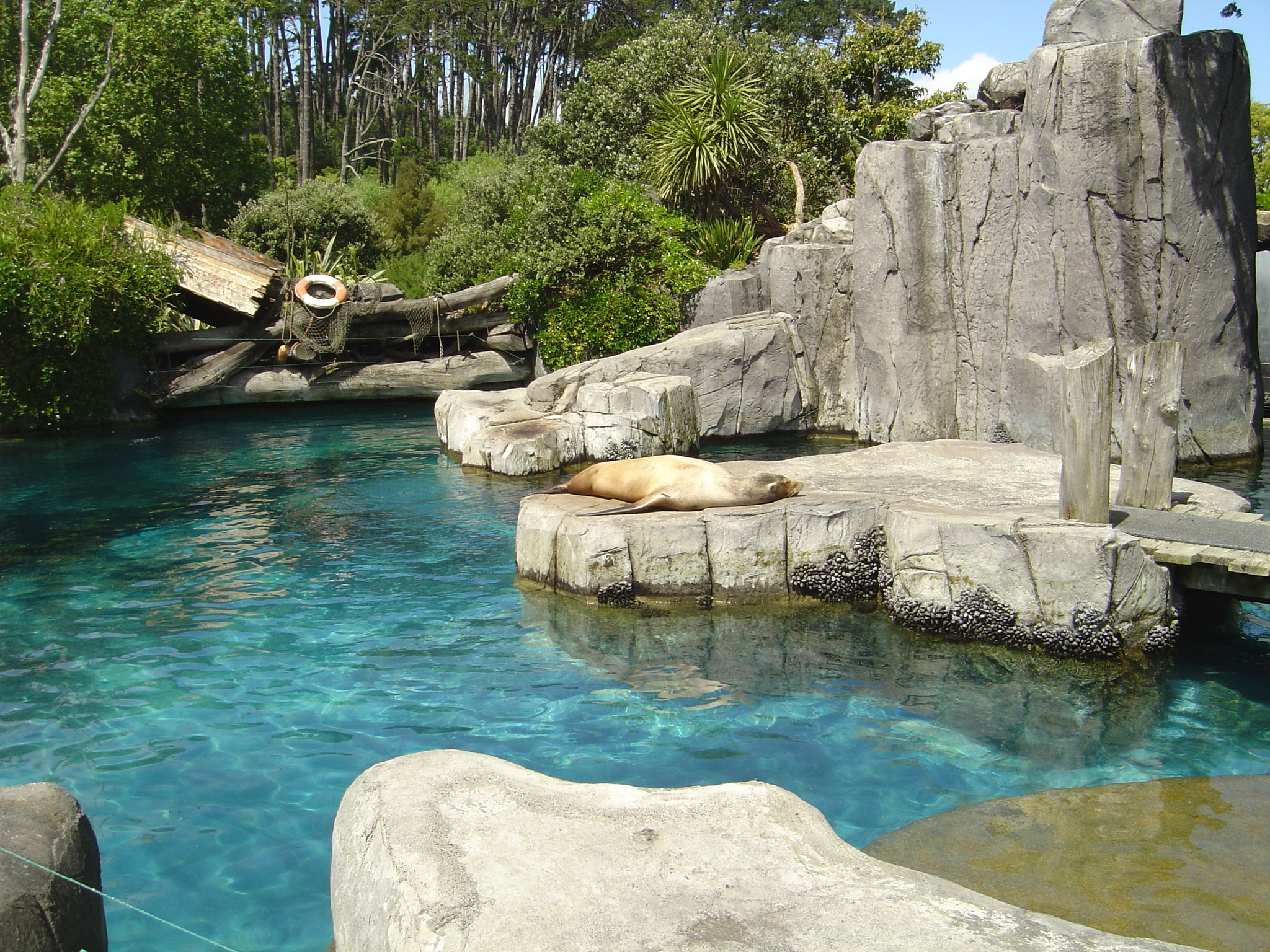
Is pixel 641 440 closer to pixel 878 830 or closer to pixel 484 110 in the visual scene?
pixel 878 830

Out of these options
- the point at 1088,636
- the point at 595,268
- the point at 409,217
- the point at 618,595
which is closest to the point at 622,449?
the point at 618,595

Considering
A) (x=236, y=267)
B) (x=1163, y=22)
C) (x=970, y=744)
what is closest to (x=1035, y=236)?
(x=1163, y=22)

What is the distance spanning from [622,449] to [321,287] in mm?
7893

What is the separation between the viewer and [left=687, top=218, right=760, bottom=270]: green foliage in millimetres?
17328

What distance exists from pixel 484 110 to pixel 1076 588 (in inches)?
1640

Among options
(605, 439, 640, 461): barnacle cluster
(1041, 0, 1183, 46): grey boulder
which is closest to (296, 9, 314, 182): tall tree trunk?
(605, 439, 640, 461): barnacle cluster

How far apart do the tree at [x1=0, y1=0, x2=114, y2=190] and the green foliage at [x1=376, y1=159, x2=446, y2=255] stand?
22.6 feet

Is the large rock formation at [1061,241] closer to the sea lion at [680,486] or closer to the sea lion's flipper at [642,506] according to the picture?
the sea lion at [680,486]

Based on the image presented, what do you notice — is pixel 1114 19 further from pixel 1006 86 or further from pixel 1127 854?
pixel 1127 854

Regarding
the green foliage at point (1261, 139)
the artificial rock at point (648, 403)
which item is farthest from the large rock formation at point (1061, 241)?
the green foliage at point (1261, 139)

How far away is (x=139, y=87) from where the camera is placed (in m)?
21.2

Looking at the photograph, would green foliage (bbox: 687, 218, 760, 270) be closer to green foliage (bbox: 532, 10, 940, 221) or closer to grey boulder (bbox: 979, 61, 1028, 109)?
green foliage (bbox: 532, 10, 940, 221)

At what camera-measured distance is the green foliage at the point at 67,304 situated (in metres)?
14.8

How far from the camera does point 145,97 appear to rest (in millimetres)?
21203
